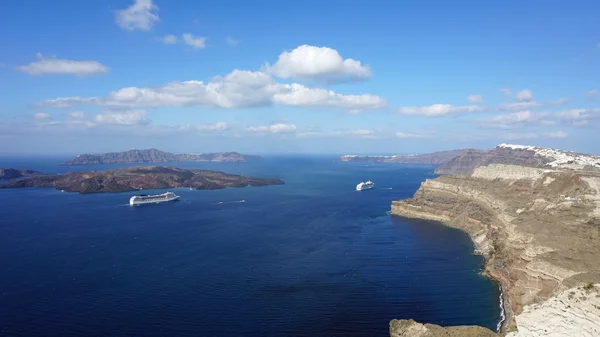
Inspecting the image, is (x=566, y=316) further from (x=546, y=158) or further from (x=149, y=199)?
(x=546, y=158)

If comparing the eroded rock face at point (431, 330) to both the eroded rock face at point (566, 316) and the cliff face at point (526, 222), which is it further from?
the cliff face at point (526, 222)

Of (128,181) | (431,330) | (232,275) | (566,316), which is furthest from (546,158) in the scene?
(128,181)

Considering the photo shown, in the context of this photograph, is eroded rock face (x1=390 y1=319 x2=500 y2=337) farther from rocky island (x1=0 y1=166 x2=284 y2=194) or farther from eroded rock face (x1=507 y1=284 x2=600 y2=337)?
rocky island (x1=0 y1=166 x2=284 y2=194)

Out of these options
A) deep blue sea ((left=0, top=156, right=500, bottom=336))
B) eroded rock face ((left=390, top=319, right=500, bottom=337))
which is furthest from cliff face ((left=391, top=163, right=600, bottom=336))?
eroded rock face ((left=390, top=319, right=500, bottom=337))

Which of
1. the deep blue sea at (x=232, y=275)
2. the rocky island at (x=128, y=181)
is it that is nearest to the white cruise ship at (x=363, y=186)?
the rocky island at (x=128, y=181)

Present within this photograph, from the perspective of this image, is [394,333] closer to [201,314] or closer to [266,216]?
[201,314]

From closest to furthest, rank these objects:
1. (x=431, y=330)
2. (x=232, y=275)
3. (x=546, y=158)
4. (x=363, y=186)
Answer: (x=431, y=330)
(x=232, y=275)
(x=546, y=158)
(x=363, y=186)

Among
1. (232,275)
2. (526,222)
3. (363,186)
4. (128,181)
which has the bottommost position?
(232,275)
